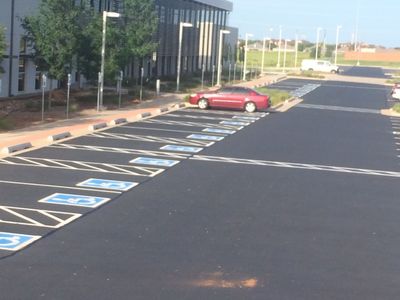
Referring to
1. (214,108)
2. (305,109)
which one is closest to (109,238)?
(214,108)

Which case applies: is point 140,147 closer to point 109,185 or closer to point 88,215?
point 109,185

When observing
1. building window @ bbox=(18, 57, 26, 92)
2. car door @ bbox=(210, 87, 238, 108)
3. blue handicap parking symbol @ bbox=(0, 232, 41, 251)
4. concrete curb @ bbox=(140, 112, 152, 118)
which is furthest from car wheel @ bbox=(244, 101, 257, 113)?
blue handicap parking symbol @ bbox=(0, 232, 41, 251)

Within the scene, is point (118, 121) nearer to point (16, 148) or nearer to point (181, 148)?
point (181, 148)

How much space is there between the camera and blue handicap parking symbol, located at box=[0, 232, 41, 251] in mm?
9899

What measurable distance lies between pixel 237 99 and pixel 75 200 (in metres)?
25.1

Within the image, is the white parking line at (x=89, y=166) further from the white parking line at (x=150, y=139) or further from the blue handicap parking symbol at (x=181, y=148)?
the white parking line at (x=150, y=139)

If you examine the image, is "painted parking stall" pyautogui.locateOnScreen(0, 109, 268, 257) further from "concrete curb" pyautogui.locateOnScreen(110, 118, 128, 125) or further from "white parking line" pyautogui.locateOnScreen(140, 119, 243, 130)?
"concrete curb" pyautogui.locateOnScreen(110, 118, 128, 125)

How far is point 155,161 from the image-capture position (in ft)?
62.7

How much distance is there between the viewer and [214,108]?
3916 cm

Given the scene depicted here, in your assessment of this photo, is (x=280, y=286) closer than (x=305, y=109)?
Yes

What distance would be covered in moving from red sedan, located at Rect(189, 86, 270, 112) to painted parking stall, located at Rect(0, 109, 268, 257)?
26.5 ft

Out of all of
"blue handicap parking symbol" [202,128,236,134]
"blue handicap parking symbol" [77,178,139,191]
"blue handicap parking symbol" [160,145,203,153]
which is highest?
"blue handicap parking symbol" [202,128,236,134]

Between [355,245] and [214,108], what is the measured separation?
28.5 m

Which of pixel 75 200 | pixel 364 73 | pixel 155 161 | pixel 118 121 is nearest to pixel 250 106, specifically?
pixel 118 121
